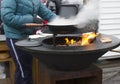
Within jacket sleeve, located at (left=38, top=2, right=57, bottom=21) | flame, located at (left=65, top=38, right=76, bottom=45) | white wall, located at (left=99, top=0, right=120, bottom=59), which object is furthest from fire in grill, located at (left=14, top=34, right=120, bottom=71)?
white wall, located at (left=99, top=0, right=120, bottom=59)

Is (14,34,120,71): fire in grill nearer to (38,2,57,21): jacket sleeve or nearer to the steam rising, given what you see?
the steam rising

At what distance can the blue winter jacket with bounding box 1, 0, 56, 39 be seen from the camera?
2910 mm

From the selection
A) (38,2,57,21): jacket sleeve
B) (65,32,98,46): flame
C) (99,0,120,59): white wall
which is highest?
(38,2,57,21): jacket sleeve

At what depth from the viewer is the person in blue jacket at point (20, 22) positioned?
2918 mm

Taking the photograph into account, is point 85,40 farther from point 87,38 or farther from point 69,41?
point 69,41

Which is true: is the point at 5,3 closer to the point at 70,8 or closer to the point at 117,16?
the point at 70,8

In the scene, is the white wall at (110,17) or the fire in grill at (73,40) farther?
the white wall at (110,17)

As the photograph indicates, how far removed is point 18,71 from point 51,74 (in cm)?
73

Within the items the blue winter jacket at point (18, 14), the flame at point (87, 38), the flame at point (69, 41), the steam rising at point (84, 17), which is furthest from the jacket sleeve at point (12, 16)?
the flame at point (87, 38)

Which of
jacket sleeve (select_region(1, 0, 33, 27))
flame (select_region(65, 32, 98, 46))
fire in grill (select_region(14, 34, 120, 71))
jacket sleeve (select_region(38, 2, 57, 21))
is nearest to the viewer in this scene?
fire in grill (select_region(14, 34, 120, 71))

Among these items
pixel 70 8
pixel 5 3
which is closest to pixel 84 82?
pixel 70 8

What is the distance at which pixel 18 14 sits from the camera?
3.05 m

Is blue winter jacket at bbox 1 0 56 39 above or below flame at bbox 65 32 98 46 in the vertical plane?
above

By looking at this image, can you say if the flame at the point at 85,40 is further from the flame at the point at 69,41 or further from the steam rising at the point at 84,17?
the steam rising at the point at 84,17
